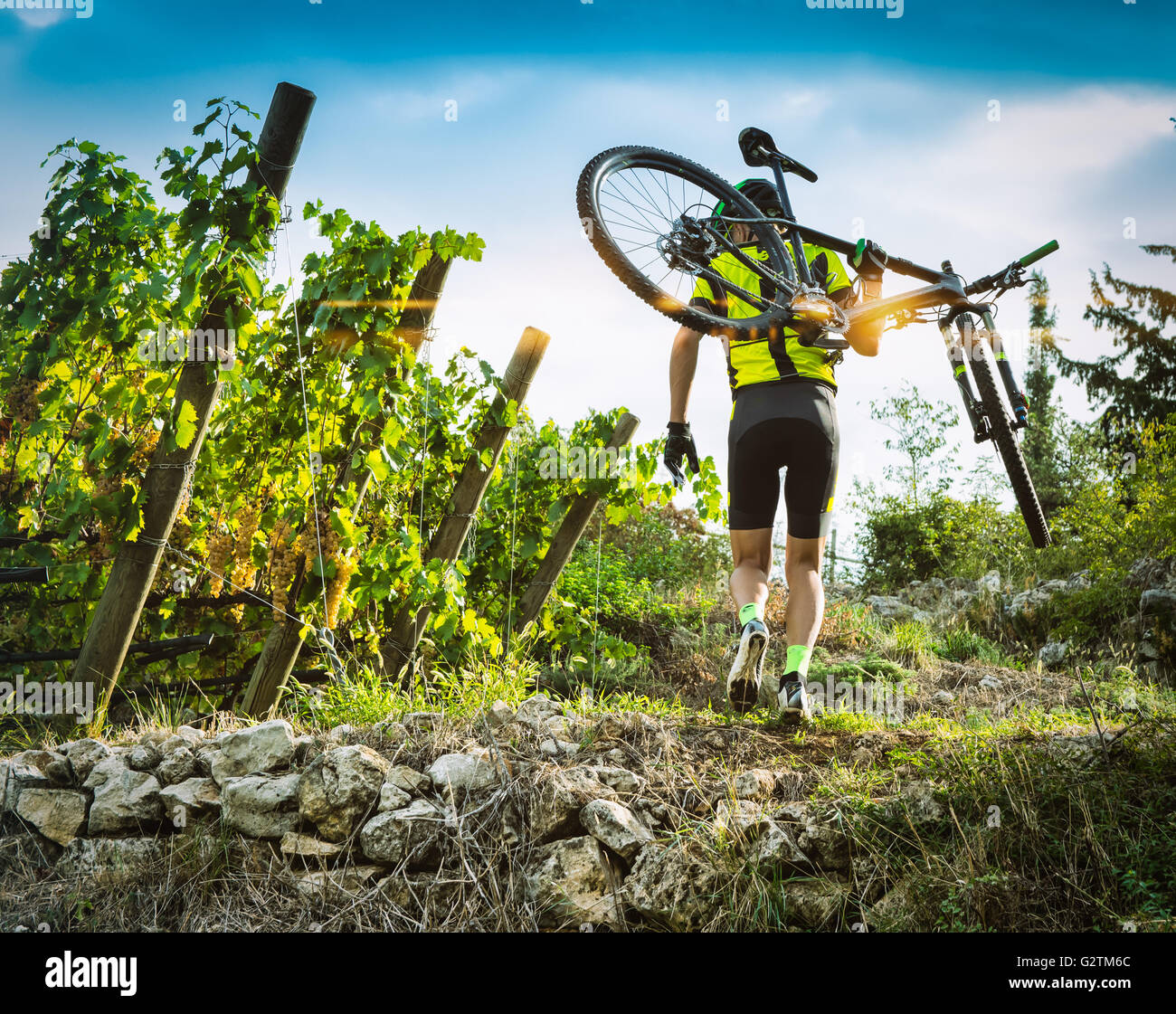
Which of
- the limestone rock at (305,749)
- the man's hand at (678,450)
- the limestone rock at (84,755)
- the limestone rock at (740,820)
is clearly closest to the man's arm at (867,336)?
the man's hand at (678,450)

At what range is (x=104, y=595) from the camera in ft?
10.3

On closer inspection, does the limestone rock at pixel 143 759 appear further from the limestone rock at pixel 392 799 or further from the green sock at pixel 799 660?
the green sock at pixel 799 660

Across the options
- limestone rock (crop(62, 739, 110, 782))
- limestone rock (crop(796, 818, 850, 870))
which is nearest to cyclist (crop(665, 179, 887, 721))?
limestone rock (crop(796, 818, 850, 870))

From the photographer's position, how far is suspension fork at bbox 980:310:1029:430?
98.7 inches

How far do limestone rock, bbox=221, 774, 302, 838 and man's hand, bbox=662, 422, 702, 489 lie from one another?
5.37 feet

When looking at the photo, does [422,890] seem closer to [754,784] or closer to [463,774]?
[463,774]

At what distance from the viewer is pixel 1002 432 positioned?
8.30 ft

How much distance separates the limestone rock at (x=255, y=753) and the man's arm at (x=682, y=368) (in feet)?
5.73

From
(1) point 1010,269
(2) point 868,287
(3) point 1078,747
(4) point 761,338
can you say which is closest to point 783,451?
(4) point 761,338

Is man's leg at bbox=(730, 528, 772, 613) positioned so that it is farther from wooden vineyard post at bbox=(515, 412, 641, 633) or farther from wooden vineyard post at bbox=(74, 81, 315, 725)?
wooden vineyard post at bbox=(74, 81, 315, 725)

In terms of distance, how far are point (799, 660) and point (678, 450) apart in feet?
2.87

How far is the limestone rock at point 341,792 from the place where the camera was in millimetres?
2201
